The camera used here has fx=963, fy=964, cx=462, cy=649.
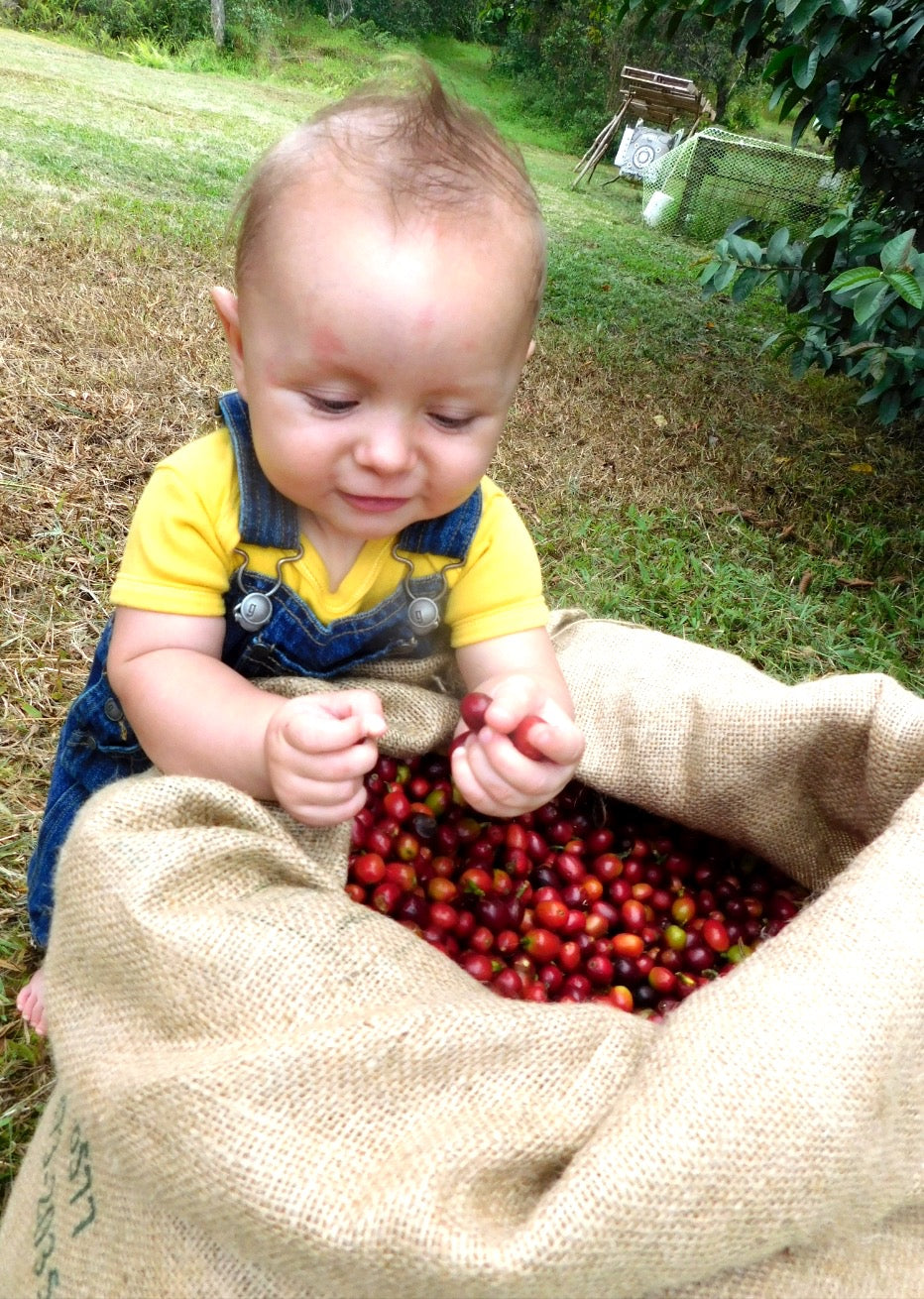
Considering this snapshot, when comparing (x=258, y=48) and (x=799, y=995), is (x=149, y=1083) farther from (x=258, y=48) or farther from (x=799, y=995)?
(x=258, y=48)

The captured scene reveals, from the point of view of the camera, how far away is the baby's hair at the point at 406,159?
161 centimetres

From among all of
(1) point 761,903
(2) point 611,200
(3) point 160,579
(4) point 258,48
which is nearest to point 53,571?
(3) point 160,579

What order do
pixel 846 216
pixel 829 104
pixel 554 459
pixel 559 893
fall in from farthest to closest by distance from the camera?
1. pixel 554 459
2. pixel 846 216
3. pixel 829 104
4. pixel 559 893

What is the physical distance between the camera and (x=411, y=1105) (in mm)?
1323

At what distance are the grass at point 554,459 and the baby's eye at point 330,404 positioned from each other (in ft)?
1.76

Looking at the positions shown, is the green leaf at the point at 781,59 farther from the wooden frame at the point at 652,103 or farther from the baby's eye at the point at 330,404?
the wooden frame at the point at 652,103

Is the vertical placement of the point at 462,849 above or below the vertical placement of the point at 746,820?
below

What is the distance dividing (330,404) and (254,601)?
1.89 feet

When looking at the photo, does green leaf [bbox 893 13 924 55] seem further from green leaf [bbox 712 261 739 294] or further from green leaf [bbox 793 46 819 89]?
green leaf [bbox 712 261 739 294]

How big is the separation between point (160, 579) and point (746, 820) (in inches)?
59.2

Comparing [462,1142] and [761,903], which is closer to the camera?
[462,1142]

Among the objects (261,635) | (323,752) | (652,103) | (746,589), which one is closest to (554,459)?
(746,589)

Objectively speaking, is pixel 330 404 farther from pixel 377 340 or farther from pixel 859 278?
pixel 859 278

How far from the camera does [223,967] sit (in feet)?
4.60
